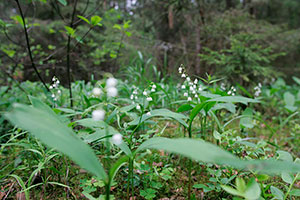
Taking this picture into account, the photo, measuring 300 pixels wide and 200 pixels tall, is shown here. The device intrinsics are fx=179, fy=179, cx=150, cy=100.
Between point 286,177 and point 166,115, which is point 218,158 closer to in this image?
point 166,115

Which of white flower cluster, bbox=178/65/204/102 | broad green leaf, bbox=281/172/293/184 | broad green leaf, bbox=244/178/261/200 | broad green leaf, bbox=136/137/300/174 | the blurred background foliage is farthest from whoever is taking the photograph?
the blurred background foliage

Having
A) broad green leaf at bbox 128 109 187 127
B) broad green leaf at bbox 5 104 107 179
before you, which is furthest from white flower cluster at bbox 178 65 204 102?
broad green leaf at bbox 5 104 107 179

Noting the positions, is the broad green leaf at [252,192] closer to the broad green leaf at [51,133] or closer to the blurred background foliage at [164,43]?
the broad green leaf at [51,133]

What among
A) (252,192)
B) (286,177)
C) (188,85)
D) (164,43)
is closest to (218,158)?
(252,192)

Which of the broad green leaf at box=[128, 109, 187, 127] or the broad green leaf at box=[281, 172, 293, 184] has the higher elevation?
the broad green leaf at box=[128, 109, 187, 127]

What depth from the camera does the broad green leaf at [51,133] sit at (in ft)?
1.72

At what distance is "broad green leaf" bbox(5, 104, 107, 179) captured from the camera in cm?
52

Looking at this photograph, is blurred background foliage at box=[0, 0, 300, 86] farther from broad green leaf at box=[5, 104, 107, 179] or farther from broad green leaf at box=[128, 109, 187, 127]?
broad green leaf at box=[5, 104, 107, 179]

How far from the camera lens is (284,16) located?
11.0 m

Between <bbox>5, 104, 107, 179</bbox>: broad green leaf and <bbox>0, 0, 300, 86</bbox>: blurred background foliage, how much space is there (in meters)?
1.88

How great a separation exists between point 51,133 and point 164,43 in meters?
5.26

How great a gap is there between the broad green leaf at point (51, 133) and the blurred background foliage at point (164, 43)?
188 cm

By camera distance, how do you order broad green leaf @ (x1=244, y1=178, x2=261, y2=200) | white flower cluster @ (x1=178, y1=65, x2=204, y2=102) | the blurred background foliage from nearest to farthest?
broad green leaf @ (x1=244, y1=178, x2=261, y2=200) < white flower cluster @ (x1=178, y1=65, x2=204, y2=102) < the blurred background foliage

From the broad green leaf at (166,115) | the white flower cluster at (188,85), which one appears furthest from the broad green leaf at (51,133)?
the white flower cluster at (188,85)
